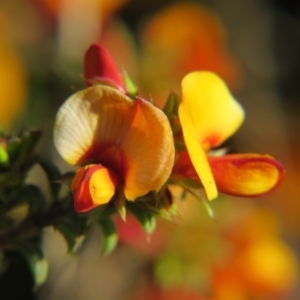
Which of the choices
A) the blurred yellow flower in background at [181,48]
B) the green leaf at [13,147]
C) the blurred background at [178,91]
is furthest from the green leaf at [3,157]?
the blurred yellow flower in background at [181,48]

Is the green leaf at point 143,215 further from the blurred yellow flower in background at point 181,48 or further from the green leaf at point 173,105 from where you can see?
the blurred yellow flower in background at point 181,48

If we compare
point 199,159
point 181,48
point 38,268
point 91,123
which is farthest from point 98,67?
point 181,48

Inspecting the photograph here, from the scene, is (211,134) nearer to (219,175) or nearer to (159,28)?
(219,175)

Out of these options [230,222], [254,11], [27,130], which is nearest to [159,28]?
[254,11]

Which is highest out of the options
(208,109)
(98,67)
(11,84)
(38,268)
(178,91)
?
(98,67)

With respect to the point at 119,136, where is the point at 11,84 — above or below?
below

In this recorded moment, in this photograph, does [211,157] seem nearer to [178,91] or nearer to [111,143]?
[111,143]

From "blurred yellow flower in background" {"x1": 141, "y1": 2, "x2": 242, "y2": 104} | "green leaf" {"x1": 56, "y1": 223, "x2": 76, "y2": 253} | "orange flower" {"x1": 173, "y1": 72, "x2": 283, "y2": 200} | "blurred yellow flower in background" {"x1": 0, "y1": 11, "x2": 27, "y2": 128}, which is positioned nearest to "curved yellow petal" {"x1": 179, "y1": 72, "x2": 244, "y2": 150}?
"orange flower" {"x1": 173, "y1": 72, "x2": 283, "y2": 200}
